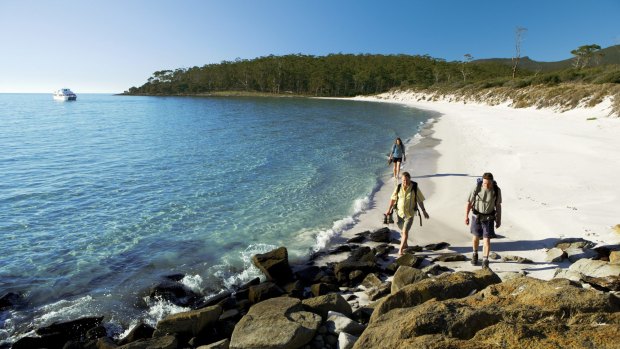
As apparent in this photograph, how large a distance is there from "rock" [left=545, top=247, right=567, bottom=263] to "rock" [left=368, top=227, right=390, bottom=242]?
3.98 metres

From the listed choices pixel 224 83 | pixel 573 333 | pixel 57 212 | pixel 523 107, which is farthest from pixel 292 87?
pixel 573 333

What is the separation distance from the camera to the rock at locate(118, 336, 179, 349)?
19.7 ft

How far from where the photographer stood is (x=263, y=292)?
7820mm

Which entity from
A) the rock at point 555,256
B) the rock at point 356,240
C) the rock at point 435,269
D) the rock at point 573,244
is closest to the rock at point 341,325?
the rock at point 435,269

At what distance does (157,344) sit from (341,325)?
3.08 metres

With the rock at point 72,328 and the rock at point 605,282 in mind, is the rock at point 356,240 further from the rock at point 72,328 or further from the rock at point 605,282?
the rock at point 72,328

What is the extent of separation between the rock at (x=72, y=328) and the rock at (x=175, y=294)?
133 centimetres

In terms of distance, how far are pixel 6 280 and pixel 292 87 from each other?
174m

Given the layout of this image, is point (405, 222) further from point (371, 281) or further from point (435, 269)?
point (371, 281)

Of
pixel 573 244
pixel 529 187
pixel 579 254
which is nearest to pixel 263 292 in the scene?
pixel 579 254

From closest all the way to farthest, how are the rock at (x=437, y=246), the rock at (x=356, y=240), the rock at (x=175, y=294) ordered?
the rock at (x=175, y=294) < the rock at (x=437, y=246) < the rock at (x=356, y=240)

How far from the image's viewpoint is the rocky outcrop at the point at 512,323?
3.48 meters

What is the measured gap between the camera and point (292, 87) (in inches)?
6978

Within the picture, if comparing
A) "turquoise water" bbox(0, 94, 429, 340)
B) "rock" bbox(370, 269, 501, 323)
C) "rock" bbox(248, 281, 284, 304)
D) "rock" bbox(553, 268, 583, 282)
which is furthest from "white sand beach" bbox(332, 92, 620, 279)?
"rock" bbox(248, 281, 284, 304)
